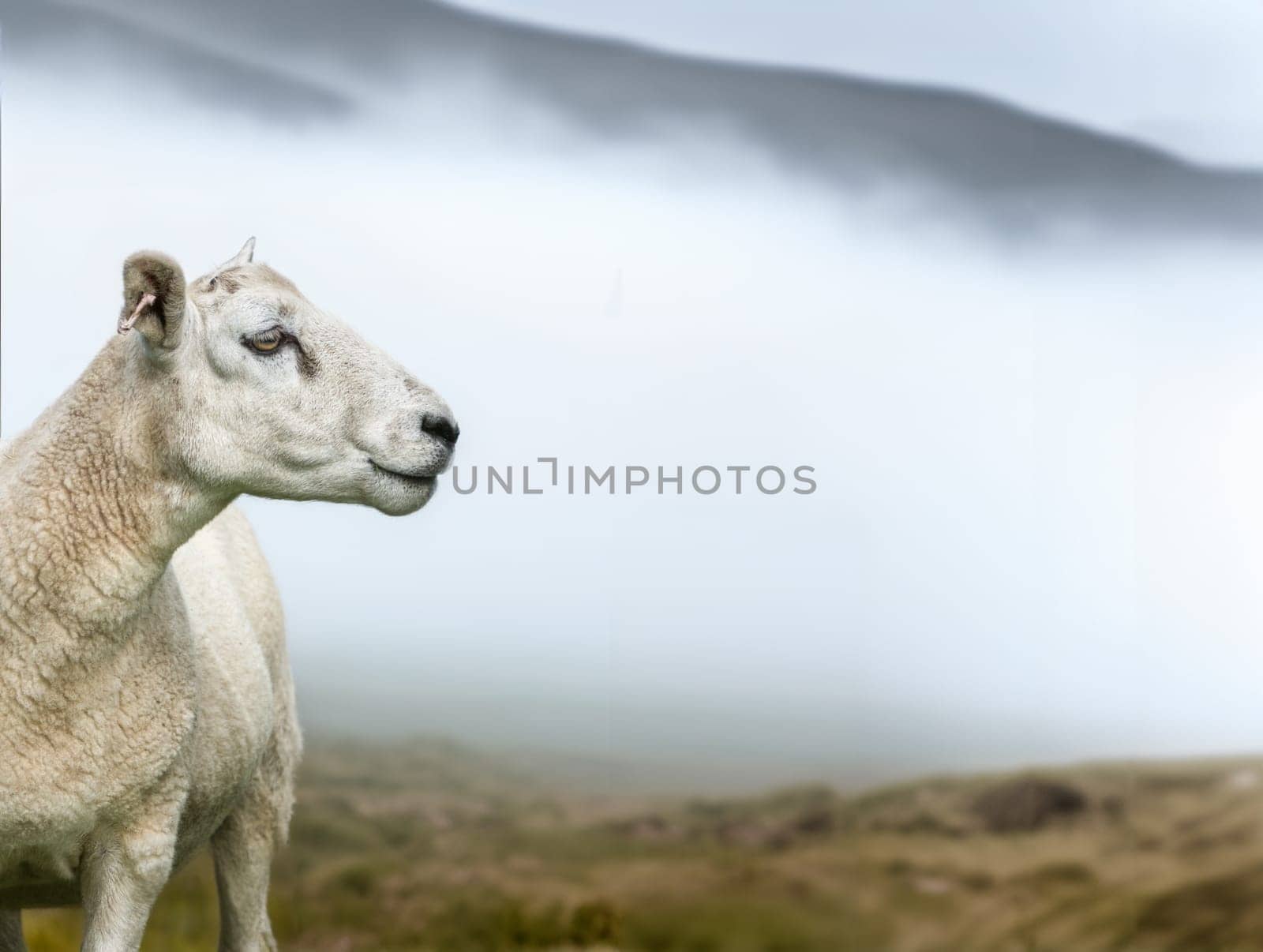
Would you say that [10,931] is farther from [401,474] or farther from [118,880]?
[401,474]

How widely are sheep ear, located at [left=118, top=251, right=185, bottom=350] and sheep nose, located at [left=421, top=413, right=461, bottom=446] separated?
1.35 feet

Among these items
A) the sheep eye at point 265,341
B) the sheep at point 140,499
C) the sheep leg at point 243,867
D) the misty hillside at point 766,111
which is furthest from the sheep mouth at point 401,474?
the misty hillside at point 766,111

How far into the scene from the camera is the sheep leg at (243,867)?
10.2ft

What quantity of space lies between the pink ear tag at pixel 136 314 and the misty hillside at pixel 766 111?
142 inches

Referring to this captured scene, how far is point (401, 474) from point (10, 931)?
5.19 ft

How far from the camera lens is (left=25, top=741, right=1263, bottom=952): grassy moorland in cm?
548

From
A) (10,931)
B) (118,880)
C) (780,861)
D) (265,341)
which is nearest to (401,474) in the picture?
(265,341)

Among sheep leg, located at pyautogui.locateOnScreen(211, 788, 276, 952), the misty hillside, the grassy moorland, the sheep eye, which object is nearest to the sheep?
the sheep eye

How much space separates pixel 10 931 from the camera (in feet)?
10.1

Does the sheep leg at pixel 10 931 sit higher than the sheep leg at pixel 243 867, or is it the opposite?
the sheep leg at pixel 243 867

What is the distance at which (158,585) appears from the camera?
2457 millimetres

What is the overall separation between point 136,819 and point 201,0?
4056 mm

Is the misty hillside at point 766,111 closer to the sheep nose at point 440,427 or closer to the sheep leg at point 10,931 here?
the sheep leg at point 10,931

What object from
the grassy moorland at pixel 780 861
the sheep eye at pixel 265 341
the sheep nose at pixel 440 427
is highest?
the sheep eye at pixel 265 341
